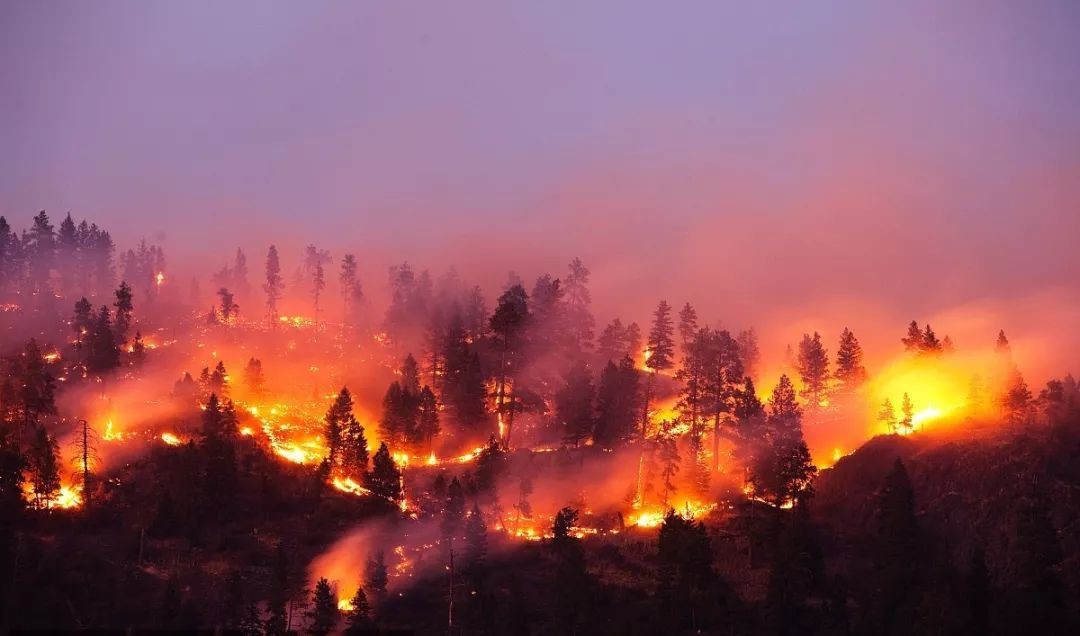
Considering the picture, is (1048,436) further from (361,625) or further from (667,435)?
(361,625)

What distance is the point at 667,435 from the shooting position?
84250 mm

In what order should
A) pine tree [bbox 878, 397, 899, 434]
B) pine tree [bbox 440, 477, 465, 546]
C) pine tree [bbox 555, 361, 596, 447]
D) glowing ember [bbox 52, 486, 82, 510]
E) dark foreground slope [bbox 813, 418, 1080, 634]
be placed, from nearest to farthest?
dark foreground slope [bbox 813, 418, 1080, 634]
pine tree [bbox 440, 477, 465, 546]
glowing ember [bbox 52, 486, 82, 510]
pine tree [bbox 878, 397, 899, 434]
pine tree [bbox 555, 361, 596, 447]

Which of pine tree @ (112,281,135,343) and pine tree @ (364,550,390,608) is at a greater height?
pine tree @ (112,281,135,343)

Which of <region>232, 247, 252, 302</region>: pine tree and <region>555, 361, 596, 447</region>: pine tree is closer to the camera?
<region>555, 361, 596, 447</region>: pine tree

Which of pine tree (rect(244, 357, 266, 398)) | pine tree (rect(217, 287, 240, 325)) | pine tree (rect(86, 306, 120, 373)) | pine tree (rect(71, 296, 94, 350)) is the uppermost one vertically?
pine tree (rect(217, 287, 240, 325))

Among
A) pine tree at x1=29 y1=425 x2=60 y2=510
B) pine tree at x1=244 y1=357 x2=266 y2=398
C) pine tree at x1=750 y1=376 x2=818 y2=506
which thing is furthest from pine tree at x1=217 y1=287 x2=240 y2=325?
pine tree at x1=750 y1=376 x2=818 y2=506

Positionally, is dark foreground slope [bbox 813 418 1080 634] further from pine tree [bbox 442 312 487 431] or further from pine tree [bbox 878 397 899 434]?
pine tree [bbox 442 312 487 431]

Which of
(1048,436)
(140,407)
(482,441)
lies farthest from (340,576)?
(1048,436)

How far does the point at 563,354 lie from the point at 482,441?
18.8 metres

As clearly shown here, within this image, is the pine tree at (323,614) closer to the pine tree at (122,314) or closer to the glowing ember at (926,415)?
the pine tree at (122,314)

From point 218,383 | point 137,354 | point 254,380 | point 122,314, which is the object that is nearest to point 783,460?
point 218,383

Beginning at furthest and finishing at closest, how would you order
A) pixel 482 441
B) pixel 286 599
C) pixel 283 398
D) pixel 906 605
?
pixel 283 398, pixel 482 441, pixel 286 599, pixel 906 605

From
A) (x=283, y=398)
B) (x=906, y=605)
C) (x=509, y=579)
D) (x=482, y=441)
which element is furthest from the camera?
(x=283, y=398)

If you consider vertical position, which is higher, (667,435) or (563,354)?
(563,354)
